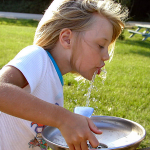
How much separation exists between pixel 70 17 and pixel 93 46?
9.5 inches

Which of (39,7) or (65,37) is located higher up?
(65,37)

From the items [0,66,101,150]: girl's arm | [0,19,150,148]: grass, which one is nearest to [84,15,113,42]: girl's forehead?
[0,66,101,150]: girl's arm

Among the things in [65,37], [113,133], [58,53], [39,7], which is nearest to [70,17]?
[65,37]

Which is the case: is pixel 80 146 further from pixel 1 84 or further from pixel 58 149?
pixel 1 84

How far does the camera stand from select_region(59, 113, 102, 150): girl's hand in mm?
890

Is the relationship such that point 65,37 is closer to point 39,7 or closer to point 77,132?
point 77,132

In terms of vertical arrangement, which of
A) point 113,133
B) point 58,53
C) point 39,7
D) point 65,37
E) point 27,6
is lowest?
point 27,6

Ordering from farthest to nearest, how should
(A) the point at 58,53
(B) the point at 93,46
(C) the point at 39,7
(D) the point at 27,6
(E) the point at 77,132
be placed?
(D) the point at 27,6, (C) the point at 39,7, (A) the point at 58,53, (B) the point at 93,46, (E) the point at 77,132

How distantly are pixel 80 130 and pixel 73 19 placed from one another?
84 centimetres

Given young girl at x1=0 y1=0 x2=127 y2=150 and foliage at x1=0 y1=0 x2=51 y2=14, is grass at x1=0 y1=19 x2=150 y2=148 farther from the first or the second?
foliage at x1=0 y1=0 x2=51 y2=14

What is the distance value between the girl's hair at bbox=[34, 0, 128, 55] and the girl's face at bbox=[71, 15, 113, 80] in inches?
1.8

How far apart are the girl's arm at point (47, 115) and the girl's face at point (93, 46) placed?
631mm

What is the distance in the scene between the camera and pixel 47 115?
3.05ft

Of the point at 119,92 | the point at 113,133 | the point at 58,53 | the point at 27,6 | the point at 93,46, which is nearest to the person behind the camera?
the point at 113,133
